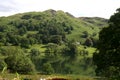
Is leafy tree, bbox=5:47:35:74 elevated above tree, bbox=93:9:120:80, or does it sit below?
below

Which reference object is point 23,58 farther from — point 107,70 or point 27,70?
point 107,70

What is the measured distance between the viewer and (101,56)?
36969 millimetres

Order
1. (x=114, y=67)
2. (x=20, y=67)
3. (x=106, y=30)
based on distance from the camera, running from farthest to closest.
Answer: (x=20, y=67) → (x=106, y=30) → (x=114, y=67)

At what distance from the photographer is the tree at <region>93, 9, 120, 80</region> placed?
3481cm

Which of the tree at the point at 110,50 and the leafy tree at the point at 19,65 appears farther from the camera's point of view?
the leafy tree at the point at 19,65

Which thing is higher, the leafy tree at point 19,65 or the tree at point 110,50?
the tree at point 110,50

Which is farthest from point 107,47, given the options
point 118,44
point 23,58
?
Result: point 23,58

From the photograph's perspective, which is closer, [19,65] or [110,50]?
[110,50]

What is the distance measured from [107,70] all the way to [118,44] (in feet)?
9.74

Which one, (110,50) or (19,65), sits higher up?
(110,50)

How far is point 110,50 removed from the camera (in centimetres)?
3559

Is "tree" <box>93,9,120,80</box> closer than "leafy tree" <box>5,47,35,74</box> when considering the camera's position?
Yes

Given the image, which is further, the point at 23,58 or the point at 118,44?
the point at 23,58

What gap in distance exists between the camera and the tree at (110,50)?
3481cm
